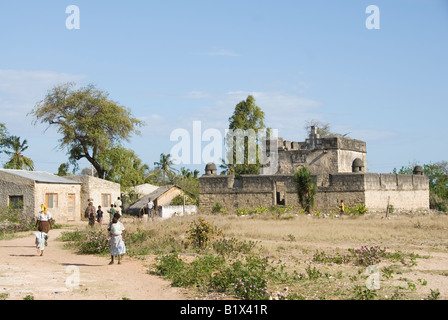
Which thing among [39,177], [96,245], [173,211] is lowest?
[96,245]

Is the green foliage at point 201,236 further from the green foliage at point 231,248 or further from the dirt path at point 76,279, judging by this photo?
the dirt path at point 76,279

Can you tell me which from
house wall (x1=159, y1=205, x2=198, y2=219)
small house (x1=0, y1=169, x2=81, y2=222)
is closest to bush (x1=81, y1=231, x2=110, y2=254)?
small house (x1=0, y1=169, x2=81, y2=222)

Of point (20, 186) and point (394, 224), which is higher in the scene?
point (20, 186)

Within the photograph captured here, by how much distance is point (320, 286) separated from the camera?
9.96 metres

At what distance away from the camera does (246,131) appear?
40.9 meters

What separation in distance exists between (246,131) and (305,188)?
12.2 m

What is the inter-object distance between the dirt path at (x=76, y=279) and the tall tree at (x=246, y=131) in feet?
85.6

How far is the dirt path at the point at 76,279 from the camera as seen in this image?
9.22 m

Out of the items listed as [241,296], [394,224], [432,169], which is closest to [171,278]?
[241,296]

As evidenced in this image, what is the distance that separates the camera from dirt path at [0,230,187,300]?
9.22 m

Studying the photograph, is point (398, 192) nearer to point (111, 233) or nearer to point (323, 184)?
point (323, 184)

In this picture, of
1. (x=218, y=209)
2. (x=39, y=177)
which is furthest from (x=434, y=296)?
(x=218, y=209)

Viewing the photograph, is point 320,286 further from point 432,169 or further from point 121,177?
point 432,169

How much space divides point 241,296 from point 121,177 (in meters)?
32.0
